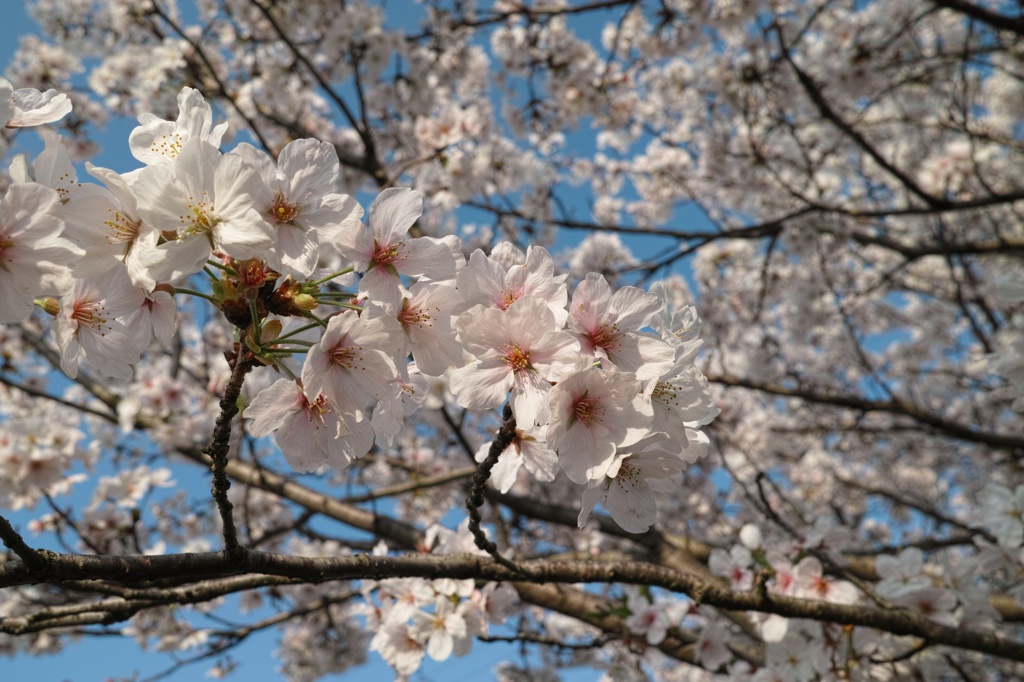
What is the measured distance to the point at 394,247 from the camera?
4.23 feet

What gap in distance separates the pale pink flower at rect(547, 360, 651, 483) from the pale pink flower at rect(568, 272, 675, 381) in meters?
0.08

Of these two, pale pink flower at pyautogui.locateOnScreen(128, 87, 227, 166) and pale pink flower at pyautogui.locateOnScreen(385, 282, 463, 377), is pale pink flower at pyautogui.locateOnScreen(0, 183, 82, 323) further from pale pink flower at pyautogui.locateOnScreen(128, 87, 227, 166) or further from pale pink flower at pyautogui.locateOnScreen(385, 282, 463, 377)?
pale pink flower at pyautogui.locateOnScreen(385, 282, 463, 377)

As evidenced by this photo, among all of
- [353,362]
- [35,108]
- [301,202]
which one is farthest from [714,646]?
[35,108]

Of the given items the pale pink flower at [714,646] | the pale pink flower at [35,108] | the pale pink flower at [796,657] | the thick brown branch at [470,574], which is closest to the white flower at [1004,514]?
the thick brown branch at [470,574]

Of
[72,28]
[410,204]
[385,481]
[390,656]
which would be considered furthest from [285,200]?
[72,28]

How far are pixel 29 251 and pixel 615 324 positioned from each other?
1.06 m

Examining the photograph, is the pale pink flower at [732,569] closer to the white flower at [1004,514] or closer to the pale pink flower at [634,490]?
the white flower at [1004,514]

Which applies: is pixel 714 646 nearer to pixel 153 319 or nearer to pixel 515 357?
pixel 515 357

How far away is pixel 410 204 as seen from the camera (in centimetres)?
130

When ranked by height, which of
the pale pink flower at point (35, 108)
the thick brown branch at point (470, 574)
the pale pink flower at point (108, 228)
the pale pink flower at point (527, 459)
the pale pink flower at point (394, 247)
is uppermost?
the pale pink flower at point (35, 108)

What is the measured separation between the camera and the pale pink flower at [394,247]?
126 cm

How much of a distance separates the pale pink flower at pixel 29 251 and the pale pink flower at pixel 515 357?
0.69 metres

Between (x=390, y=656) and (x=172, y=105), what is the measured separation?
4787 millimetres

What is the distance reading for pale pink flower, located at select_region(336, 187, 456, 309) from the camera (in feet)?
4.14
